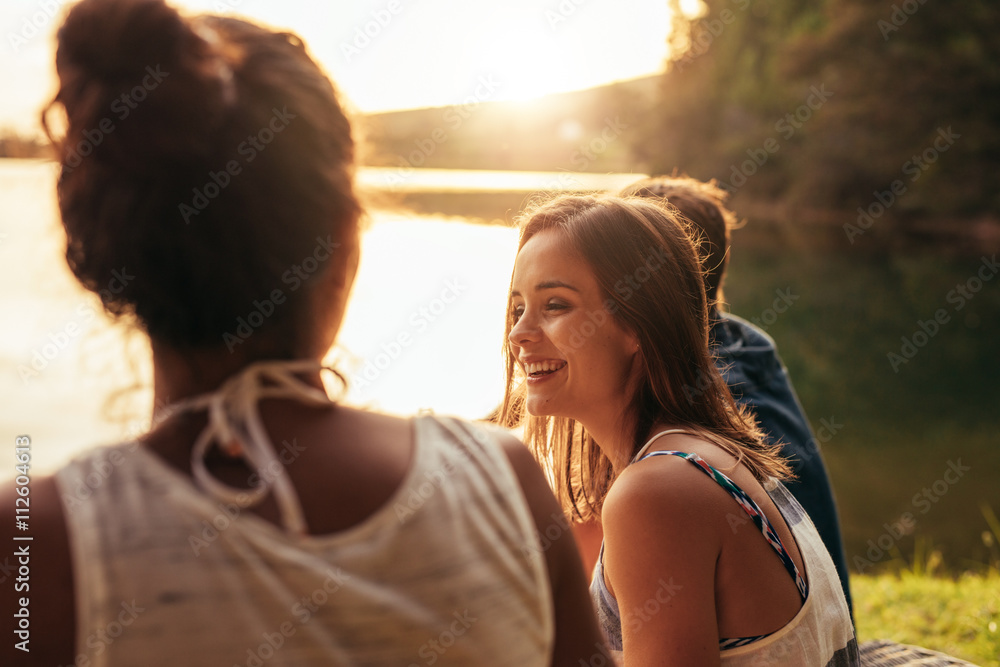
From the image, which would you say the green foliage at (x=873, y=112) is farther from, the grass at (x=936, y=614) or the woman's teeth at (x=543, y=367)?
the woman's teeth at (x=543, y=367)

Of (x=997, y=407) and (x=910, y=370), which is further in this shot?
(x=910, y=370)

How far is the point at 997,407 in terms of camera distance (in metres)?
15.1

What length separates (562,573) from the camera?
1.19 metres

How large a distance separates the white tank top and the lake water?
91 millimetres

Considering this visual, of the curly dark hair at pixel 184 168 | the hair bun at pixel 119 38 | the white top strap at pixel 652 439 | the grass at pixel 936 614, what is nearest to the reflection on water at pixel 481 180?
the curly dark hair at pixel 184 168

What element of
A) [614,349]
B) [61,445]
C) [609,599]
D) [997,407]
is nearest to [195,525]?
[609,599]

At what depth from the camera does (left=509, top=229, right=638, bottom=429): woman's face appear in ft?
7.59

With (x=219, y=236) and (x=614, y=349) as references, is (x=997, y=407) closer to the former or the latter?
(x=614, y=349)

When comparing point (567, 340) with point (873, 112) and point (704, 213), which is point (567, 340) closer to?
point (704, 213)

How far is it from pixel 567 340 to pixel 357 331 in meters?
0.92

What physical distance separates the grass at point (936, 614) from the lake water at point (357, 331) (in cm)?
278

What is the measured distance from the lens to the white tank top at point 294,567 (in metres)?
0.90

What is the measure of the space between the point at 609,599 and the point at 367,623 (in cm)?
106

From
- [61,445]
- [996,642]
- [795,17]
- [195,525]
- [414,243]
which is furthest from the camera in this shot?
[795,17]
